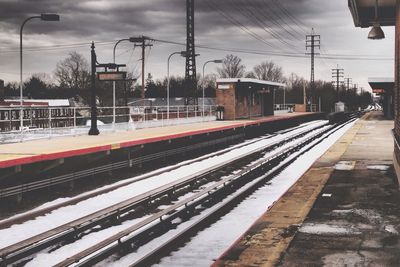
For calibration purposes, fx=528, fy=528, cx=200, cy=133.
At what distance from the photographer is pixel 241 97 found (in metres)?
39.3

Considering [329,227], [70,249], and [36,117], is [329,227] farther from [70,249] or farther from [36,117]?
[36,117]

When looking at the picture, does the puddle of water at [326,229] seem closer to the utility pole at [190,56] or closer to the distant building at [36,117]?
the distant building at [36,117]

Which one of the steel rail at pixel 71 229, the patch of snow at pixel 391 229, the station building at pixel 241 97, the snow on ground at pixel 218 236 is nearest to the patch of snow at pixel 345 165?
the snow on ground at pixel 218 236

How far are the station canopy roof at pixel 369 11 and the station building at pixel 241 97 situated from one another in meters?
20.1

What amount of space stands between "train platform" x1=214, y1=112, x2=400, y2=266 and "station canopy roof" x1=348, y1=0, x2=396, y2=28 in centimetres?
434

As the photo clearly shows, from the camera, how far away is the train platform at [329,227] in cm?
605

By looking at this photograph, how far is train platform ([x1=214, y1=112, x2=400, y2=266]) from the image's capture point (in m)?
6.05

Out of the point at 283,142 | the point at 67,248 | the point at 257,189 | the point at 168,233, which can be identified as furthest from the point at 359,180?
the point at 283,142

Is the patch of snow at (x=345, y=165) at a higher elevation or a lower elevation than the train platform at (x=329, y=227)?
higher

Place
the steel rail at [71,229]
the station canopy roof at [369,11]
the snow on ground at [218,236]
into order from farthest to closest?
the station canopy roof at [369,11]
the snow on ground at [218,236]
the steel rail at [71,229]

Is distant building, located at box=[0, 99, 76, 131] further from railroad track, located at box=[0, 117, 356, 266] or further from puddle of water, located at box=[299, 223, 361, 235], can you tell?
puddle of water, located at box=[299, 223, 361, 235]

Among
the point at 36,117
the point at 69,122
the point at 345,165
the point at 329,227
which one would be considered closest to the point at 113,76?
the point at 69,122

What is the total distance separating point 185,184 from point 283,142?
16413 mm

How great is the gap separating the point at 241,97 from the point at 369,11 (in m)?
24.4
